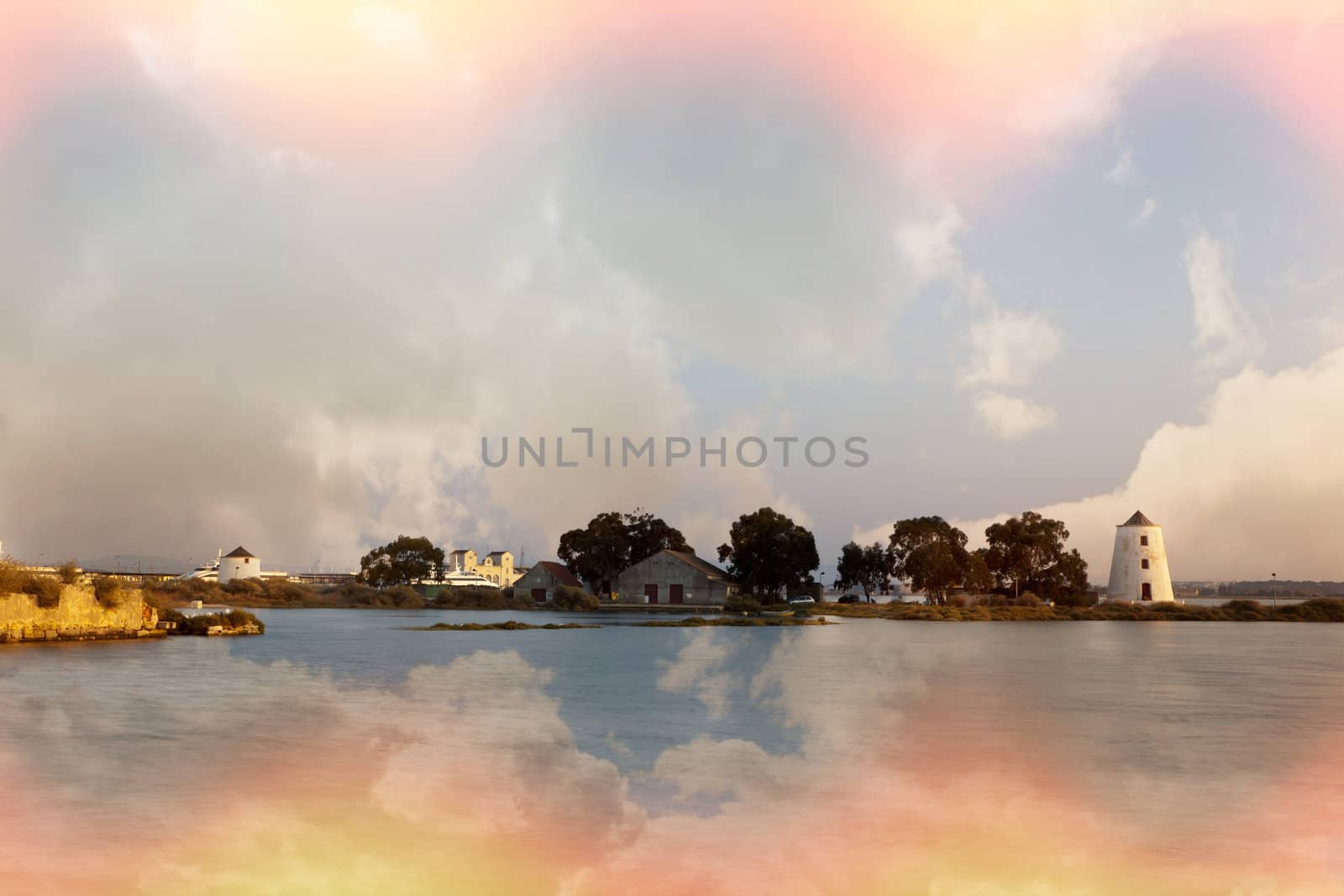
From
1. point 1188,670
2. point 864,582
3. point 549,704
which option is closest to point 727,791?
point 549,704

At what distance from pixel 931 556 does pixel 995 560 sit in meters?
7.29

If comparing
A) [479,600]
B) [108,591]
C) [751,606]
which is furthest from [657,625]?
[479,600]

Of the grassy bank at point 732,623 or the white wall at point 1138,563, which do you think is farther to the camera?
the white wall at point 1138,563

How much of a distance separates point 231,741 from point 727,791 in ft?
21.8

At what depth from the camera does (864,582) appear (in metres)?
80.6

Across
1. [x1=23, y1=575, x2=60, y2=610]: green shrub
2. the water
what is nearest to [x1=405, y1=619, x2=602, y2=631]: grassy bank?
[x1=23, y1=575, x2=60, y2=610]: green shrub

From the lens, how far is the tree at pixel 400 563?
279 feet

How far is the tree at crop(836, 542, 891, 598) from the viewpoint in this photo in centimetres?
8050

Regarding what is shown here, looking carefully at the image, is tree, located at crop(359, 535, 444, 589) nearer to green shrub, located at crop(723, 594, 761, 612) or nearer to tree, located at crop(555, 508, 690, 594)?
tree, located at crop(555, 508, 690, 594)

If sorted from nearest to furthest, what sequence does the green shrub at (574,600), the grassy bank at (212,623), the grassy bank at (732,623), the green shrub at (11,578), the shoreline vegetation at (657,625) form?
the green shrub at (11,578) < the grassy bank at (212,623) < the shoreline vegetation at (657,625) < the grassy bank at (732,623) < the green shrub at (574,600)

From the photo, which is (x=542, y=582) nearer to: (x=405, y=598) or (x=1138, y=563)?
(x=405, y=598)

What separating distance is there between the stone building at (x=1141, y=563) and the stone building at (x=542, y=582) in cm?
3947

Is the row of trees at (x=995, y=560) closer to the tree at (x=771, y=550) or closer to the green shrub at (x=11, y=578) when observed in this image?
the tree at (x=771, y=550)

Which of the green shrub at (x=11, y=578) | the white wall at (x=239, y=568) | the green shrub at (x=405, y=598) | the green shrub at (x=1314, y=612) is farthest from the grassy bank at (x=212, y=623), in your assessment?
the green shrub at (x=1314, y=612)
